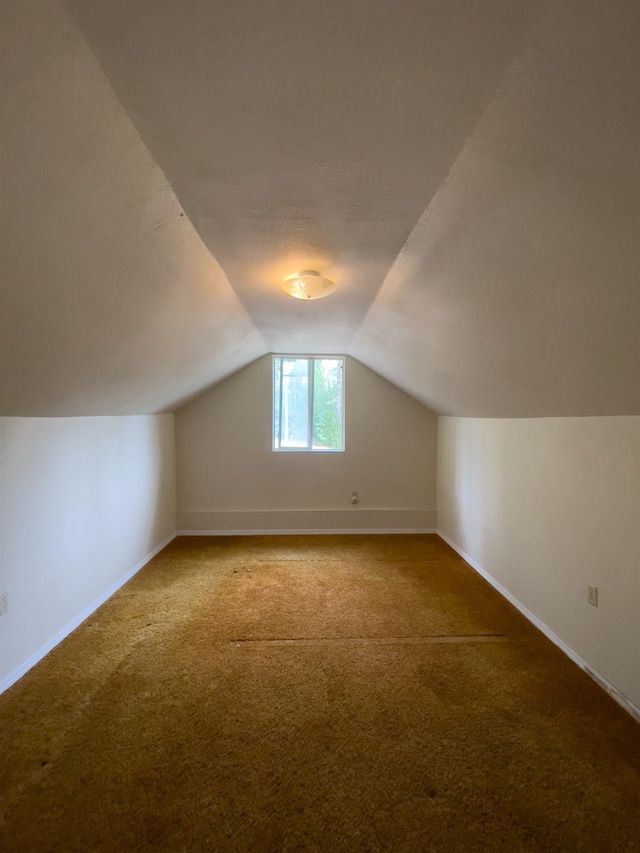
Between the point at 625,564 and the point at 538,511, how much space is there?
2.45 ft

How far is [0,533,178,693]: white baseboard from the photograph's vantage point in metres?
2.06

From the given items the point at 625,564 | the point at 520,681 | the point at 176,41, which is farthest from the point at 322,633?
the point at 176,41

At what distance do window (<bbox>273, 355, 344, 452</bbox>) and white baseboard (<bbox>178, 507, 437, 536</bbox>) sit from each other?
80 cm

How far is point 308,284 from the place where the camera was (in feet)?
6.77

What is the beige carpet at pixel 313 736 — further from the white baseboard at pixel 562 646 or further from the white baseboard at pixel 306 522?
the white baseboard at pixel 306 522

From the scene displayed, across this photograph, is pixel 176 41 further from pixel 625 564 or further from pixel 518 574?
pixel 518 574

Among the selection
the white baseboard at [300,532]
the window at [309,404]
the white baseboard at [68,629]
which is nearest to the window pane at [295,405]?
the window at [309,404]

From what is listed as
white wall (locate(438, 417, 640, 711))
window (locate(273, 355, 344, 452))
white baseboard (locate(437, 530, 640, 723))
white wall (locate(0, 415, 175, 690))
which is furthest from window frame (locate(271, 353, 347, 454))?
white baseboard (locate(437, 530, 640, 723))

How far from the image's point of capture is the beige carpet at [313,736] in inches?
53.2

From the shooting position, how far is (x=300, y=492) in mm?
→ 4727

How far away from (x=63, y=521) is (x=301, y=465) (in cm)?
260

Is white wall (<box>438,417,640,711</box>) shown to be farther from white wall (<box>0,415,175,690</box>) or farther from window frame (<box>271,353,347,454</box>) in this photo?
white wall (<box>0,415,175,690</box>)

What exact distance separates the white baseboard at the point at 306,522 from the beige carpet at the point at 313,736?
5.69ft

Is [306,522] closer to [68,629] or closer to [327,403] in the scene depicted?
[327,403]
